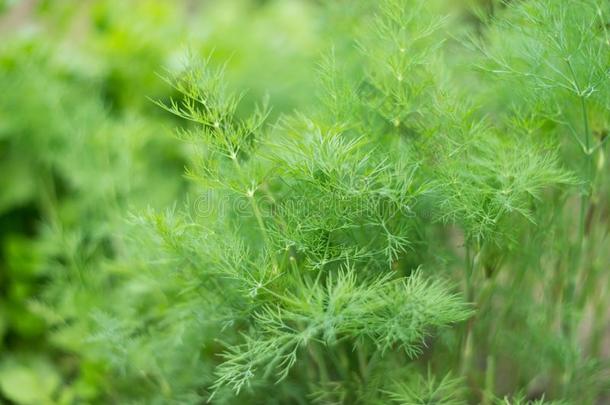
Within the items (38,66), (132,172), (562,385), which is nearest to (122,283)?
(132,172)

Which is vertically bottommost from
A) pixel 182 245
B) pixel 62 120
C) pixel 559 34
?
pixel 62 120

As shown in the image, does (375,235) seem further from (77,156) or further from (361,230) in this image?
(77,156)

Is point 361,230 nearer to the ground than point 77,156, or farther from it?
farther from it

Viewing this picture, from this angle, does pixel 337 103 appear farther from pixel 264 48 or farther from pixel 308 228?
pixel 264 48

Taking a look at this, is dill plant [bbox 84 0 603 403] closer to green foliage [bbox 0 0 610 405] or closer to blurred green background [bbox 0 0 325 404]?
green foliage [bbox 0 0 610 405]

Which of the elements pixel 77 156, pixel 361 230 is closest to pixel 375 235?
pixel 361 230

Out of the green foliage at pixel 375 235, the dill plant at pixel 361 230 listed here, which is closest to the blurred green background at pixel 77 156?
the green foliage at pixel 375 235

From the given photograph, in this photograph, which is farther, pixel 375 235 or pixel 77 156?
pixel 77 156

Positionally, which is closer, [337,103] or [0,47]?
[337,103]

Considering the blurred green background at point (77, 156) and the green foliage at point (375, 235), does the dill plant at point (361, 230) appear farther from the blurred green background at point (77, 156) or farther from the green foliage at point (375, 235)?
the blurred green background at point (77, 156)
